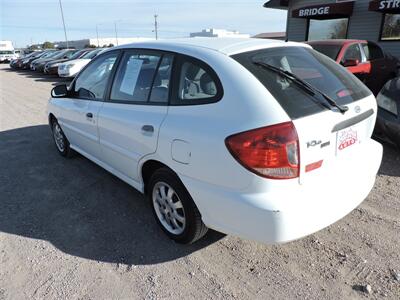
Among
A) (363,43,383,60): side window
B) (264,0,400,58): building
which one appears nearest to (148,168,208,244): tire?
(363,43,383,60): side window

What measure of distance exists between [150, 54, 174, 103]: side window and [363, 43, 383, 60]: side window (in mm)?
6791

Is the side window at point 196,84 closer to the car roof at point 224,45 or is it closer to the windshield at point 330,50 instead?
the car roof at point 224,45

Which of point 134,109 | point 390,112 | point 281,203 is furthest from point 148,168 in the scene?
point 390,112

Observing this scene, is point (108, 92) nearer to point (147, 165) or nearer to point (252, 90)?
point (147, 165)

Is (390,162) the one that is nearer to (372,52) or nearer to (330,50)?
(330,50)

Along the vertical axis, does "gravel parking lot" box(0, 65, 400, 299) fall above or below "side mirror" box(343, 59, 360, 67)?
below

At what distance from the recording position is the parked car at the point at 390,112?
→ 165 inches

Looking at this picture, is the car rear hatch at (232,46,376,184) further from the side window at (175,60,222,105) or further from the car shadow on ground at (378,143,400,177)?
the car shadow on ground at (378,143,400,177)

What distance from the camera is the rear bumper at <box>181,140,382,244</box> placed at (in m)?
2.14

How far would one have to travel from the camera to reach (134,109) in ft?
9.89

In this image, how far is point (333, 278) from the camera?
2.46 m

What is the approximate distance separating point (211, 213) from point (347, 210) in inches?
39.3

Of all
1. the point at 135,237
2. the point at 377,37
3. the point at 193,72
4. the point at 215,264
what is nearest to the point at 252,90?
the point at 193,72

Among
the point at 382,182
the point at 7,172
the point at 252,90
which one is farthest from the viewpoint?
the point at 7,172
